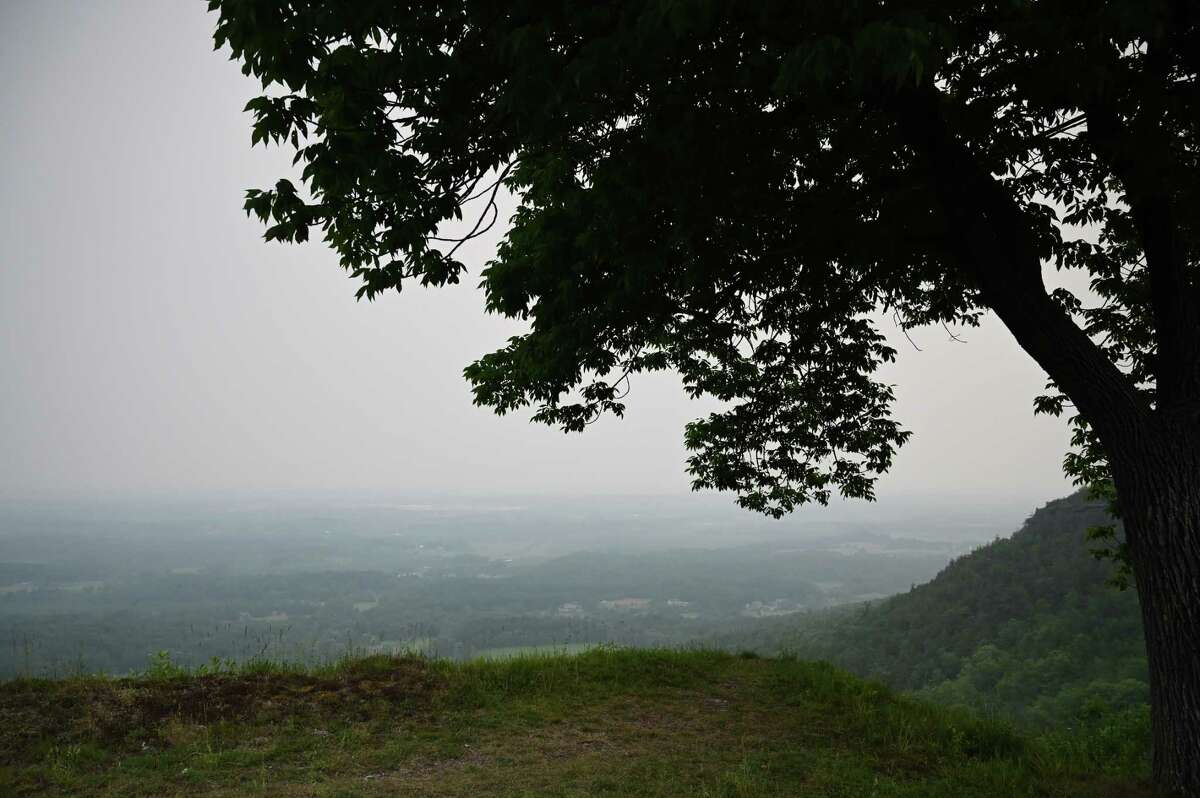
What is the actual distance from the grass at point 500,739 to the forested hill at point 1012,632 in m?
32.5

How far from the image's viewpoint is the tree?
398 cm

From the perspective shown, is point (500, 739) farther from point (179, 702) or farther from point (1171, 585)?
point (1171, 585)

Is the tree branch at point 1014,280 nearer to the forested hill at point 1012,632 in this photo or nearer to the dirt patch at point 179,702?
the dirt patch at point 179,702

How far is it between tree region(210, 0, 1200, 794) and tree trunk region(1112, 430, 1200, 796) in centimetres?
2

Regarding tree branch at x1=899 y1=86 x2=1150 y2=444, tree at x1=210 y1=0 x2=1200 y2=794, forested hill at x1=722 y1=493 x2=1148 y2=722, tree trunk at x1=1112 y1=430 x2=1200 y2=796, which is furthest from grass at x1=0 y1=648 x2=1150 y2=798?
forested hill at x1=722 y1=493 x2=1148 y2=722

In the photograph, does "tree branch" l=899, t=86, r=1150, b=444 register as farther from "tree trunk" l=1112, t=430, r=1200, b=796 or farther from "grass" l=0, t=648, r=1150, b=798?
"grass" l=0, t=648, r=1150, b=798

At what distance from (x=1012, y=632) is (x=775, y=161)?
72209 millimetres

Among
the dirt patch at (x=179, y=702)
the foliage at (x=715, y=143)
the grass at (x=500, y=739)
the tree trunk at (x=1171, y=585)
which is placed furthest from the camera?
the dirt patch at (x=179, y=702)

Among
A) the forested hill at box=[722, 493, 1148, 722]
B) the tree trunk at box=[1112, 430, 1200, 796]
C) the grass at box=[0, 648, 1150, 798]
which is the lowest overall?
the forested hill at box=[722, 493, 1148, 722]

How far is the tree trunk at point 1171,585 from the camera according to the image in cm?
537

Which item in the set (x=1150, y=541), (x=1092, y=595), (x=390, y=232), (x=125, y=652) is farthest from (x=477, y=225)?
(x=125, y=652)

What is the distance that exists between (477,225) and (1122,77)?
5765mm

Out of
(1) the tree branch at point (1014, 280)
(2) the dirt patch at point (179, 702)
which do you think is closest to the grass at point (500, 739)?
(2) the dirt patch at point (179, 702)

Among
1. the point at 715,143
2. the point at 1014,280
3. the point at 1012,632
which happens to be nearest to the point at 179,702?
the point at 715,143
